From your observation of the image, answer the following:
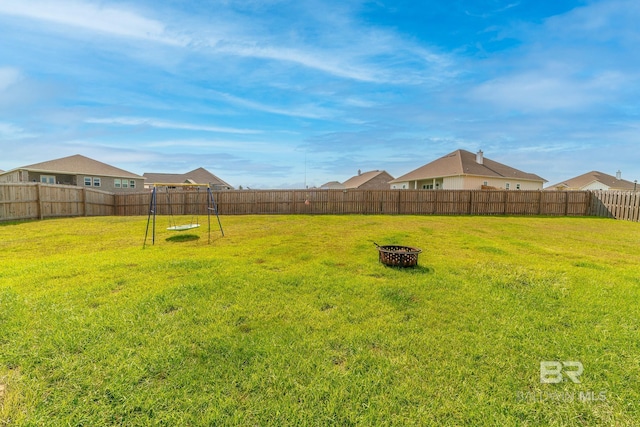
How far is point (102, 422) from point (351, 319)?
7.26 feet

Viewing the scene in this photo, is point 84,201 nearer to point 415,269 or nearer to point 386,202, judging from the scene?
point 386,202

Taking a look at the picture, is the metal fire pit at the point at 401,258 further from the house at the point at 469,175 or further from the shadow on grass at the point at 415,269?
the house at the point at 469,175

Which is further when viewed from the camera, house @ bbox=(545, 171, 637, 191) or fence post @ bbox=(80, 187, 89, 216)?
house @ bbox=(545, 171, 637, 191)

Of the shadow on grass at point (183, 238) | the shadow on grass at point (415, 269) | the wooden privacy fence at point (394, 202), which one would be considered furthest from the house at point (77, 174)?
the shadow on grass at point (415, 269)

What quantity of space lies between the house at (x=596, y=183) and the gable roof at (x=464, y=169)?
13.1 meters

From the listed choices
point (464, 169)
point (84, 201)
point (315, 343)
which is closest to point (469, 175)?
point (464, 169)

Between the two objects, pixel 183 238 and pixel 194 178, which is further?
pixel 194 178

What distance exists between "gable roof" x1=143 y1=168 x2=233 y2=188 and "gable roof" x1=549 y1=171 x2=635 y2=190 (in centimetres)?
4774

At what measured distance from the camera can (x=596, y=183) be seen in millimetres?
34500

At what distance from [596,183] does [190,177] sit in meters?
53.6

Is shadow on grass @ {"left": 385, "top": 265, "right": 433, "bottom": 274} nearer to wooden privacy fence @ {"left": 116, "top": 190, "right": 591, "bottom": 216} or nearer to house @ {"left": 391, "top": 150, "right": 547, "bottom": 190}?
wooden privacy fence @ {"left": 116, "top": 190, "right": 591, "bottom": 216}

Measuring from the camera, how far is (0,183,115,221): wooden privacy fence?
11.7 meters

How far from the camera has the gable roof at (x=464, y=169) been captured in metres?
23.3

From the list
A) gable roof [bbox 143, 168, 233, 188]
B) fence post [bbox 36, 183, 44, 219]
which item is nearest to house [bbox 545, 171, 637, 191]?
gable roof [bbox 143, 168, 233, 188]
